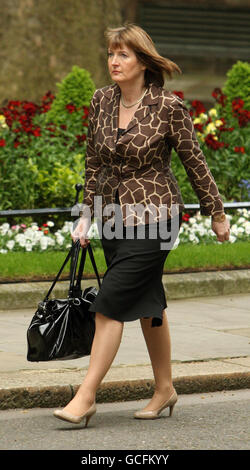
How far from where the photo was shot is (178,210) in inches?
216

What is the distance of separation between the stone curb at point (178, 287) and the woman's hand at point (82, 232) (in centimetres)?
307

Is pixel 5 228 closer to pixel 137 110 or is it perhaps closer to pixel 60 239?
pixel 60 239

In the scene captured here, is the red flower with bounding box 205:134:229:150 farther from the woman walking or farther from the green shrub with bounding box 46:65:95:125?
the woman walking

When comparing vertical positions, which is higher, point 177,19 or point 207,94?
point 177,19

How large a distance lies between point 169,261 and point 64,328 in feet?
14.3

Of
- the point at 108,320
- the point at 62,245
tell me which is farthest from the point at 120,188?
the point at 62,245

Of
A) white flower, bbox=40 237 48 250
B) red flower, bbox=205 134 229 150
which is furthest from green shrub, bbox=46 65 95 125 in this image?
white flower, bbox=40 237 48 250

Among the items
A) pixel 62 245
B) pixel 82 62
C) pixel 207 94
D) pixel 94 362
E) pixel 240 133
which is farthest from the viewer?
pixel 207 94

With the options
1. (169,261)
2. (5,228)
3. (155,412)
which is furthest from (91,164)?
(5,228)

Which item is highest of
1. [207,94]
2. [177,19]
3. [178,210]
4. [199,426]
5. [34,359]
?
[177,19]

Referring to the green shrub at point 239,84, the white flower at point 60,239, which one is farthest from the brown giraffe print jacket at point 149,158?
the green shrub at point 239,84

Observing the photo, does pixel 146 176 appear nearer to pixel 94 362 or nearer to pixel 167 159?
pixel 167 159
